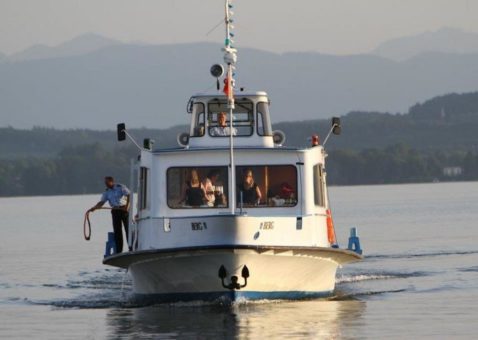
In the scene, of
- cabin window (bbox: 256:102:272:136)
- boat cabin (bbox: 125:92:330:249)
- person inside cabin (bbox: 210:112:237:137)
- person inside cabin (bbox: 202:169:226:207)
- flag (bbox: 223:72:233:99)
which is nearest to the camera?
boat cabin (bbox: 125:92:330:249)

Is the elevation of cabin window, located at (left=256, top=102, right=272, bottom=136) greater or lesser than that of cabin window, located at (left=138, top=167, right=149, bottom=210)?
greater

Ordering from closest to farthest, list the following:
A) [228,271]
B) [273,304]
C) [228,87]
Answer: [228,271] → [273,304] → [228,87]

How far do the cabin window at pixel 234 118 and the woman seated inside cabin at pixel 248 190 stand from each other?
1.63 meters

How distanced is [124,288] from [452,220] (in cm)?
3494

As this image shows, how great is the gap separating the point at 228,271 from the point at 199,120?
442 cm

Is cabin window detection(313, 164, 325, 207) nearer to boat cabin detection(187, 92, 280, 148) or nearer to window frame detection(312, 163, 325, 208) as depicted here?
window frame detection(312, 163, 325, 208)

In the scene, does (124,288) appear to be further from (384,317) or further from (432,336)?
(432,336)

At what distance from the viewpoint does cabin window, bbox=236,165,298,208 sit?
31859 mm

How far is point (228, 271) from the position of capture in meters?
30.3

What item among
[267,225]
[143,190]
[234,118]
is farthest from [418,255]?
[267,225]

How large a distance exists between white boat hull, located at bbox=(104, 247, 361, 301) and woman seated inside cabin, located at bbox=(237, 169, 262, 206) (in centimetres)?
154

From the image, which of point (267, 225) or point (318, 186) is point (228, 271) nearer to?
point (267, 225)

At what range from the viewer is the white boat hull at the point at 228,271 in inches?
1187

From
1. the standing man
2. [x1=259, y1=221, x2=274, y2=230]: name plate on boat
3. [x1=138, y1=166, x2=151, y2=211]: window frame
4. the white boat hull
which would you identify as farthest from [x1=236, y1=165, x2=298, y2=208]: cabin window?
the standing man
